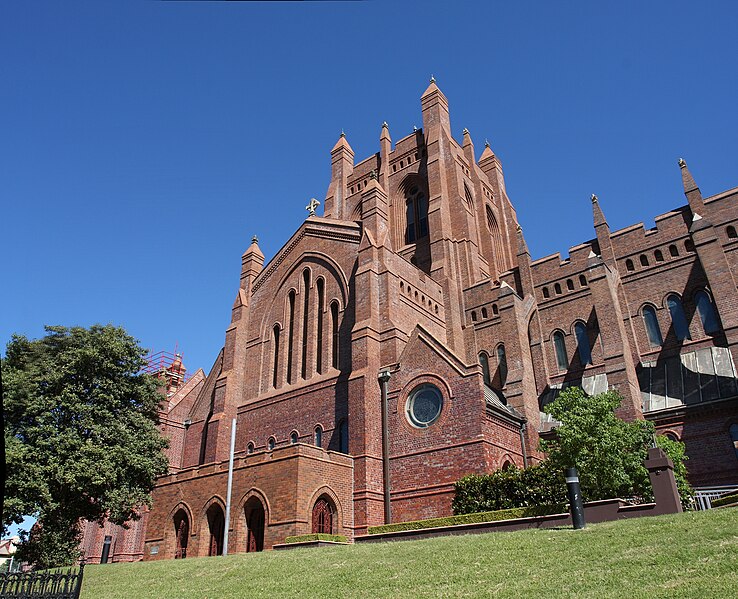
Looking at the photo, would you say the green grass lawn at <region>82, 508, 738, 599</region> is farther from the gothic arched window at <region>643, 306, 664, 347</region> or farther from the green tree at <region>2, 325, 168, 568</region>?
the gothic arched window at <region>643, 306, 664, 347</region>

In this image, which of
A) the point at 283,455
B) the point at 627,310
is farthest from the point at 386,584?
the point at 627,310

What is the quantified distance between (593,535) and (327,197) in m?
38.2

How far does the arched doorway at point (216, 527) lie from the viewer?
25672 millimetres

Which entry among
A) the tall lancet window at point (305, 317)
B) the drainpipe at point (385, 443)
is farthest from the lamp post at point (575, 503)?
the tall lancet window at point (305, 317)

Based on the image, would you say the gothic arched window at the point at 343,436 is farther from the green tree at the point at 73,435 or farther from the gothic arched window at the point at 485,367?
the gothic arched window at the point at 485,367

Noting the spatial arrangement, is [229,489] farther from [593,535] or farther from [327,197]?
[327,197]

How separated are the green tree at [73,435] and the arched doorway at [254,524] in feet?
13.1

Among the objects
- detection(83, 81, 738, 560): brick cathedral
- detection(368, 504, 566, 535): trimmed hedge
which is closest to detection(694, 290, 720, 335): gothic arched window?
detection(83, 81, 738, 560): brick cathedral

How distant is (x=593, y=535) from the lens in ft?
43.2

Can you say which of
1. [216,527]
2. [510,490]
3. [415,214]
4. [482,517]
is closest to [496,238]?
[415,214]

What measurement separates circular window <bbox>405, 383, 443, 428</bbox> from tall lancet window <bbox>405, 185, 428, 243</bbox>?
59.7ft

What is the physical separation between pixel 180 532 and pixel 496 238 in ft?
97.1

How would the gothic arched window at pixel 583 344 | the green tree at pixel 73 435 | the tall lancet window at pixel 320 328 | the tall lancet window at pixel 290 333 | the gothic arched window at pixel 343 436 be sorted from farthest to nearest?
1. the gothic arched window at pixel 583 344
2. the tall lancet window at pixel 290 333
3. the tall lancet window at pixel 320 328
4. the gothic arched window at pixel 343 436
5. the green tree at pixel 73 435

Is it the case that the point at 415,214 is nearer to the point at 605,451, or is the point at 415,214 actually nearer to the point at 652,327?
the point at 652,327
